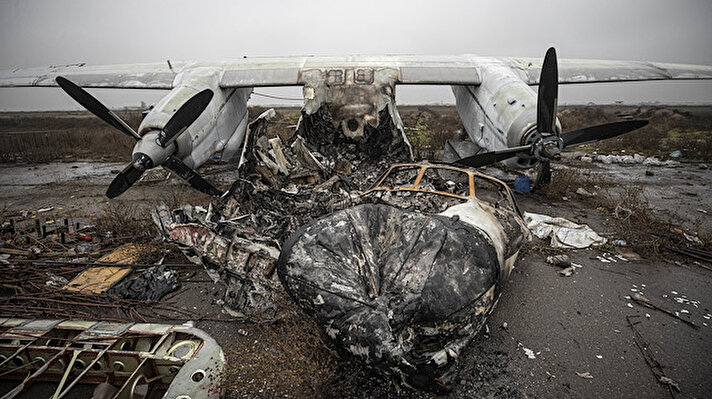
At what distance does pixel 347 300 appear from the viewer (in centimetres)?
220

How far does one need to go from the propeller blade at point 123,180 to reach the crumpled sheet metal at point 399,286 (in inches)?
189

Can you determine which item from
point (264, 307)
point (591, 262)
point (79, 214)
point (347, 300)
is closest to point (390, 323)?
point (347, 300)

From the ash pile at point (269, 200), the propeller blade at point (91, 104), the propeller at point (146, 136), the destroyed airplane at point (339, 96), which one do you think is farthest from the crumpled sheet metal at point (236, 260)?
the propeller blade at point (91, 104)

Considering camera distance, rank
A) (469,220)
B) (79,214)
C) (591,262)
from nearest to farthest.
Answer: (469,220) → (591,262) → (79,214)

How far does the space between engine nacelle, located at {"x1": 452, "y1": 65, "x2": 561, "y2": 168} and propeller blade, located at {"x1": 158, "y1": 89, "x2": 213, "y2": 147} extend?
20.6 feet

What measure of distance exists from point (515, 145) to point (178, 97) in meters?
7.44

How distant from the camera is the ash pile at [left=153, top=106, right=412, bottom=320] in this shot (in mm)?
3348

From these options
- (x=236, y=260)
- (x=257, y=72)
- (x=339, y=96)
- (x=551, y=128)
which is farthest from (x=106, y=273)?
(x=551, y=128)

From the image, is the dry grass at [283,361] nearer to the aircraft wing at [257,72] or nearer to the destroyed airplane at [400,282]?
the destroyed airplane at [400,282]

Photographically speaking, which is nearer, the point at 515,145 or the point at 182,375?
the point at 182,375

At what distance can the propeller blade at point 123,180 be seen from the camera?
5637 mm

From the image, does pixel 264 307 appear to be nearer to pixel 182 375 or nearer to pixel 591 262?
pixel 182 375

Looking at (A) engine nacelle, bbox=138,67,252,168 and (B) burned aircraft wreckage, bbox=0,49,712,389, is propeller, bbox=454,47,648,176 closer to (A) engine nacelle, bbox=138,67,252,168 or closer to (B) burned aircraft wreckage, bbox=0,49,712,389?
(B) burned aircraft wreckage, bbox=0,49,712,389

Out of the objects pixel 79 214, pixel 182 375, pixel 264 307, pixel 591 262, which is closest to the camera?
pixel 182 375
